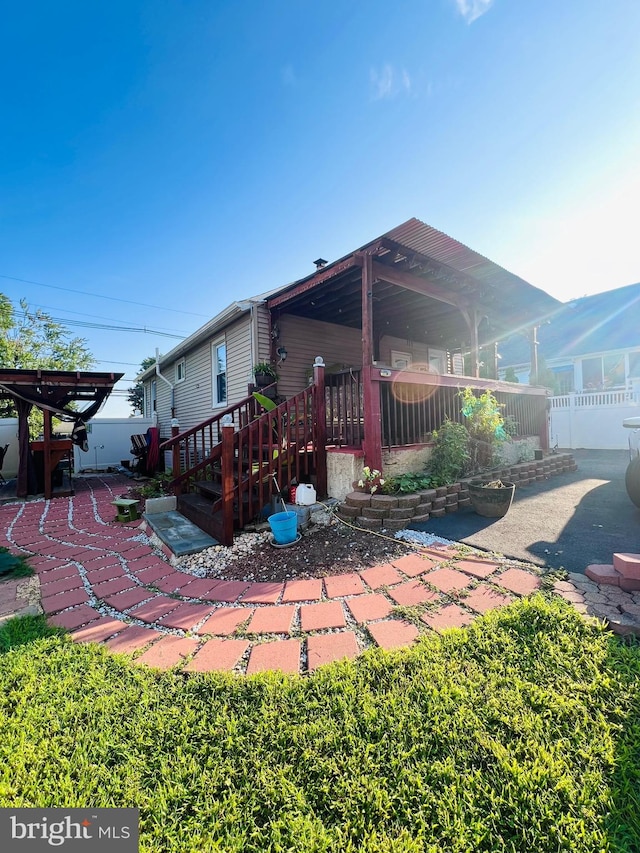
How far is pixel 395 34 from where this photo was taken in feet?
16.6

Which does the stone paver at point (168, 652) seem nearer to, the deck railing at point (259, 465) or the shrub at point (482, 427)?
the deck railing at point (259, 465)

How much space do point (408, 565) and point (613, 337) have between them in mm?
16730

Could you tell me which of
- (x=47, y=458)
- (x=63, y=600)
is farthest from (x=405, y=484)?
(x=47, y=458)

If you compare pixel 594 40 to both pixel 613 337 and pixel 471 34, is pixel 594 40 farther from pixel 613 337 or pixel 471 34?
pixel 613 337

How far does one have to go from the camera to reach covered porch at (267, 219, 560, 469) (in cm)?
467

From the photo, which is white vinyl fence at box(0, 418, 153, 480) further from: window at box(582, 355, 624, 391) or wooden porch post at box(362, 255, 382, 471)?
window at box(582, 355, 624, 391)

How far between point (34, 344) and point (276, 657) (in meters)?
24.2

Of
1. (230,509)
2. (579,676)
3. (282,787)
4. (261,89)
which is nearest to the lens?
(282,787)

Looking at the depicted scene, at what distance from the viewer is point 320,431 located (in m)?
4.71

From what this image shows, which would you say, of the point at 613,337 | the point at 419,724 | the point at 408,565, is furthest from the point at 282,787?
the point at 613,337

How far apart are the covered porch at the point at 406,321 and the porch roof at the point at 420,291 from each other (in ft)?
0.06

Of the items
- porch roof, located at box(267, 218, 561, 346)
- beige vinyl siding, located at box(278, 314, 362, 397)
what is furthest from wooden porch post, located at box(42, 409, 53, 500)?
porch roof, located at box(267, 218, 561, 346)

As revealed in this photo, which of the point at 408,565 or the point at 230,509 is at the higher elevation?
the point at 230,509

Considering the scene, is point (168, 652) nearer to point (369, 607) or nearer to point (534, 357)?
point (369, 607)
